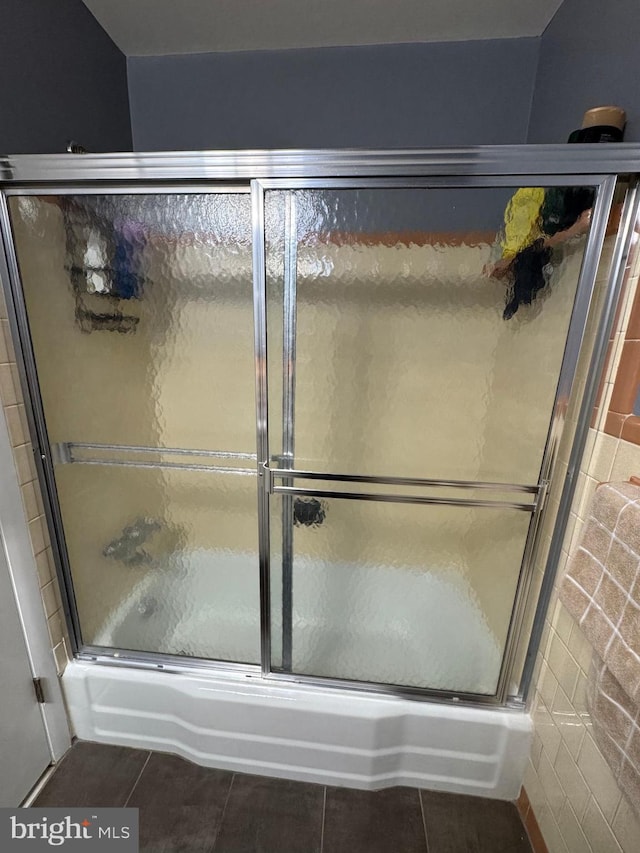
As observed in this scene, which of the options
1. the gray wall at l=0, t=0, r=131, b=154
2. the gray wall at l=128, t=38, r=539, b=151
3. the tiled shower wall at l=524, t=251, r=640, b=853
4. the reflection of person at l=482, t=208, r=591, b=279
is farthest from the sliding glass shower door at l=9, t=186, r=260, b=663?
the tiled shower wall at l=524, t=251, r=640, b=853

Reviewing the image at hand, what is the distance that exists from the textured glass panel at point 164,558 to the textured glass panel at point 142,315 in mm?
152

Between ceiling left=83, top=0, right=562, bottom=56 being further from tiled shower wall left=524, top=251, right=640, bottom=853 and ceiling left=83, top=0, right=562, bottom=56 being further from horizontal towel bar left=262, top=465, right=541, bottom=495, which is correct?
horizontal towel bar left=262, top=465, right=541, bottom=495

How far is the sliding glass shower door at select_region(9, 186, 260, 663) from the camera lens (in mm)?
991

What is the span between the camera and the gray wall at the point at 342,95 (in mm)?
1290

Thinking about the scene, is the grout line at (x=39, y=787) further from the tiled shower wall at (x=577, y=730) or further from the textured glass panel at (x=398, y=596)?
the tiled shower wall at (x=577, y=730)

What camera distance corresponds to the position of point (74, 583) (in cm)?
124

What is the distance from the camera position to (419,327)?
1013 mm

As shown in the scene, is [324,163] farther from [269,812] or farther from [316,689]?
[269,812]

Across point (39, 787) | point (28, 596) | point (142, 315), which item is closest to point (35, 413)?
point (142, 315)

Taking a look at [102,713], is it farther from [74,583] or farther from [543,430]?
[543,430]

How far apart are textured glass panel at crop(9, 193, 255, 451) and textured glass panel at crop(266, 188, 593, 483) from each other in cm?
15

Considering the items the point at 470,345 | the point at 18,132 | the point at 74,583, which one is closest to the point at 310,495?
the point at 470,345

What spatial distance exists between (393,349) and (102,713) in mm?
1509

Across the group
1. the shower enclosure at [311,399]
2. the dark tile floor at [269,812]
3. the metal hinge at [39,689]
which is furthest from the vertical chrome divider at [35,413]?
the dark tile floor at [269,812]
